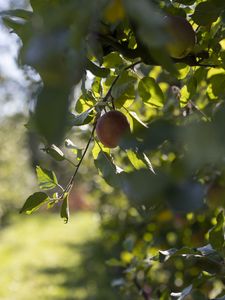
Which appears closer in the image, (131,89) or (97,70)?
(97,70)

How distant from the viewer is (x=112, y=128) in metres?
0.77

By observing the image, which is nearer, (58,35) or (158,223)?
(58,35)

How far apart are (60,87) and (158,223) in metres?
1.96

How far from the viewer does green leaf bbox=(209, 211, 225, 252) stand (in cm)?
93

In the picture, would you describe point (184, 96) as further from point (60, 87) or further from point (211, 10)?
point (60, 87)

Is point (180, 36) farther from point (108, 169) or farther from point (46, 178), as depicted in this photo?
point (46, 178)

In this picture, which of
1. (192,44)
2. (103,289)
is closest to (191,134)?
(192,44)

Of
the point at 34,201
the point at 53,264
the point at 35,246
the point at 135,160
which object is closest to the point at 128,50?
the point at 135,160

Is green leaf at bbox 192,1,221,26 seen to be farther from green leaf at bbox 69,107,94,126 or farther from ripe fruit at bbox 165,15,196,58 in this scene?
green leaf at bbox 69,107,94,126

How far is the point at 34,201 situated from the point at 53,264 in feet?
17.6

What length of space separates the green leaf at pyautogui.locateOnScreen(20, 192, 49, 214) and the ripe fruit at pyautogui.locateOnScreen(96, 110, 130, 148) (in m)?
0.15

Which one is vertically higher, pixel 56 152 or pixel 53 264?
pixel 56 152

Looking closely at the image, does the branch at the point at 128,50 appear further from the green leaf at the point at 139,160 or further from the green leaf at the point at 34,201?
the green leaf at the point at 34,201

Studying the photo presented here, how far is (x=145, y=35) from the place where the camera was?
1.39ft
